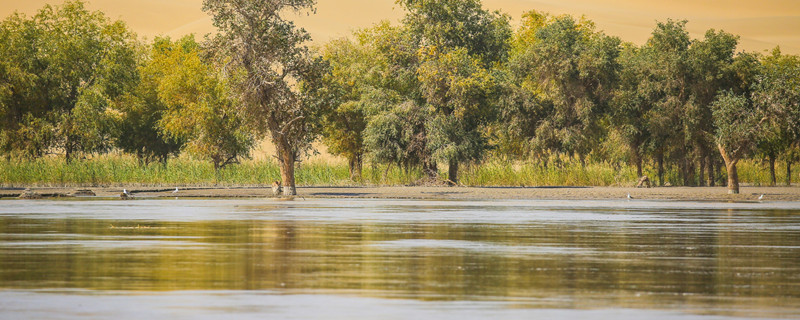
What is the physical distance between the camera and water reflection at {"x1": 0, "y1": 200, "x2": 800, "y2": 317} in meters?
13.0

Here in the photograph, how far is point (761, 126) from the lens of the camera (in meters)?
48.0

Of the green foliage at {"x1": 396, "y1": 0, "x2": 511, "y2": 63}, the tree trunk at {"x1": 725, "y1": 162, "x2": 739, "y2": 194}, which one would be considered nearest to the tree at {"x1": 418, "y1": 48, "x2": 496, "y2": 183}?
the green foliage at {"x1": 396, "y1": 0, "x2": 511, "y2": 63}

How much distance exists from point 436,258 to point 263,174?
47.0 meters

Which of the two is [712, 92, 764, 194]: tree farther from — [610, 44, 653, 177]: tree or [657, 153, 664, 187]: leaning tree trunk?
[657, 153, 664, 187]: leaning tree trunk

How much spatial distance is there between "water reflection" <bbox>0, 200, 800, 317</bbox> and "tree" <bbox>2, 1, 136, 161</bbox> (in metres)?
32.7

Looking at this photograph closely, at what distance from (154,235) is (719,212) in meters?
19.1

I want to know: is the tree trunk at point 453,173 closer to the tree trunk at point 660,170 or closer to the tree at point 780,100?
the tree trunk at point 660,170

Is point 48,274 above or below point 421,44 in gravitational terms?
below

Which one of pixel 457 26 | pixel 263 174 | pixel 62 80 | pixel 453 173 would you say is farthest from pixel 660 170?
pixel 62 80

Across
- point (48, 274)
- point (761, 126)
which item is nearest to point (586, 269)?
point (48, 274)

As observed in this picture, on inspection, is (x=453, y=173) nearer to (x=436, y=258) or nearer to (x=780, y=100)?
(x=780, y=100)

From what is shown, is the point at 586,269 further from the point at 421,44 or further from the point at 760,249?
the point at 421,44

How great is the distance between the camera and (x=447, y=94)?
5853 cm

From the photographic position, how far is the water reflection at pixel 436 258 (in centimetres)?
1297
